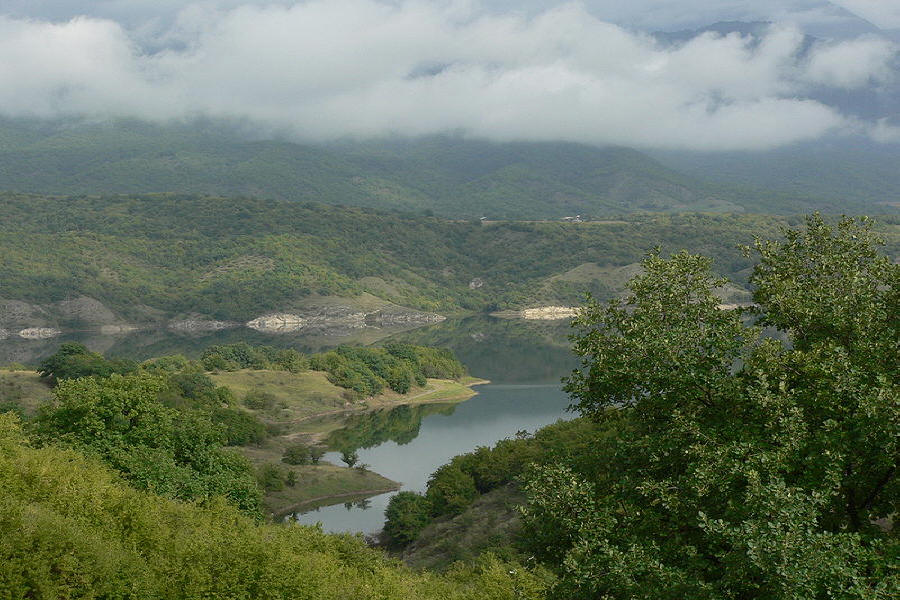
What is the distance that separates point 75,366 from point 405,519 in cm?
5606

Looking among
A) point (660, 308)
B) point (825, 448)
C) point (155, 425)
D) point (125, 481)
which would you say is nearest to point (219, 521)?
point (125, 481)

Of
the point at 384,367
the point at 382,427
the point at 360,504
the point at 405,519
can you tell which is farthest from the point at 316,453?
the point at 384,367

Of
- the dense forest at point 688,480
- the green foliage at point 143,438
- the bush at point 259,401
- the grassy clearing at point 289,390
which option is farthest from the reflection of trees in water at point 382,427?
the dense forest at point 688,480

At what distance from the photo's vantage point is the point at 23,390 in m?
102

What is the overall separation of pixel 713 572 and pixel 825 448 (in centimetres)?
324

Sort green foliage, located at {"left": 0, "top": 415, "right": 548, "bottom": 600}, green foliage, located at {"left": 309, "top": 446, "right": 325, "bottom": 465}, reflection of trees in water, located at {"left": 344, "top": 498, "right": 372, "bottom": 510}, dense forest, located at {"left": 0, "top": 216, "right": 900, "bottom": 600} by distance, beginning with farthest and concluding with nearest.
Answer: green foliage, located at {"left": 309, "top": 446, "right": 325, "bottom": 465} < reflection of trees in water, located at {"left": 344, "top": 498, "right": 372, "bottom": 510} < green foliage, located at {"left": 0, "top": 415, "right": 548, "bottom": 600} < dense forest, located at {"left": 0, "top": 216, "right": 900, "bottom": 600}

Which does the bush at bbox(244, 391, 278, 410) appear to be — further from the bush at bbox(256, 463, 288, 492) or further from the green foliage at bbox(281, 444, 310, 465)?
the bush at bbox(256, 463, 288, 492)

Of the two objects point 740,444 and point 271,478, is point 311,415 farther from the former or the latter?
point 740,444

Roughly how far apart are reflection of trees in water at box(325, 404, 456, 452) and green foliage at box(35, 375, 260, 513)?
6374 centimetres

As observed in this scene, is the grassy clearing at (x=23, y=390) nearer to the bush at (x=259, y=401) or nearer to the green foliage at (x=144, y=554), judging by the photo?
the bush at (x=259, y=401)

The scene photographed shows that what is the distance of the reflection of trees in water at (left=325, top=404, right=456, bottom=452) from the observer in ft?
399

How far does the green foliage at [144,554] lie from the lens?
85.4ft

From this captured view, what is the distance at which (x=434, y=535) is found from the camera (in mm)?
70438

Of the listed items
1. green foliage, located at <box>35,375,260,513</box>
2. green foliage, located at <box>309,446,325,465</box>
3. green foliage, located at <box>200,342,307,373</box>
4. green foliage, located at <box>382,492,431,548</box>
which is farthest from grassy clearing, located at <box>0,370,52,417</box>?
green foliage, located at <box>35,375,260,513</box>
